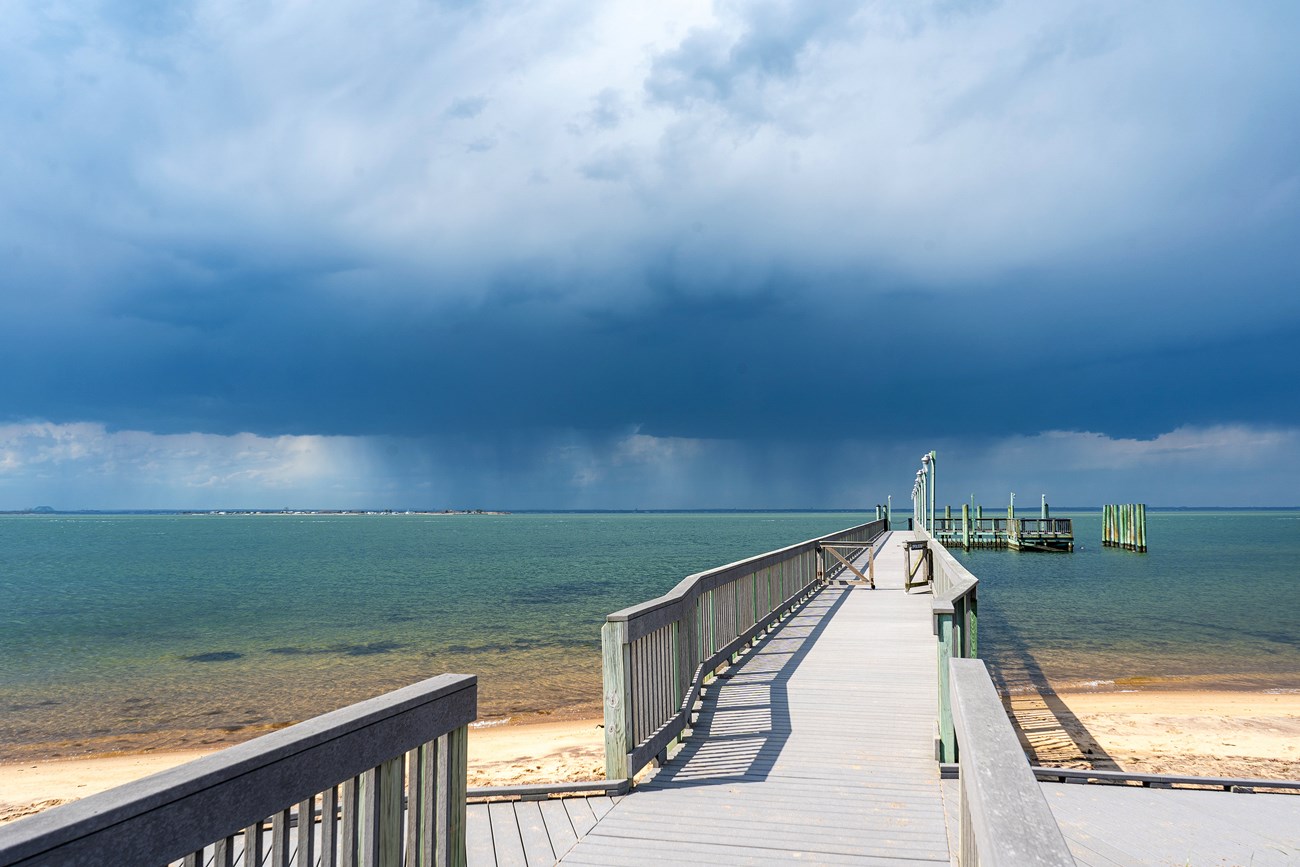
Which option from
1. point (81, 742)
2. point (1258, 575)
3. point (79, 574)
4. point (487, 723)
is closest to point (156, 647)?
point (81, 742)

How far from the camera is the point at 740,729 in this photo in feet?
23.6

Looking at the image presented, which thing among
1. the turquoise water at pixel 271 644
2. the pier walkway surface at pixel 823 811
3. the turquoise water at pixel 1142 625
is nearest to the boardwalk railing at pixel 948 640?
the pier walkway surface at pixel 823 811

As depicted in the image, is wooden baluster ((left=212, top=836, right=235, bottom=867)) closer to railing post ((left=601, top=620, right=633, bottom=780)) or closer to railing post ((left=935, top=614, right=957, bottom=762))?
railing post ((left=601, top=620, right=633, bottom=780))

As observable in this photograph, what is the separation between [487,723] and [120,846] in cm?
1196

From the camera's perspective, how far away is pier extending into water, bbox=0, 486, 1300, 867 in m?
2.00

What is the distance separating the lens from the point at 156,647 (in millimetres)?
23391

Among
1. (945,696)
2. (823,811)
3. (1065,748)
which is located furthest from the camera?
(1065,748)

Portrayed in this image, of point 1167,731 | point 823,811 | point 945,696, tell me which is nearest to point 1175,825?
point 945,696

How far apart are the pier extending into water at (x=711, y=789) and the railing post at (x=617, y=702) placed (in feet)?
0.05

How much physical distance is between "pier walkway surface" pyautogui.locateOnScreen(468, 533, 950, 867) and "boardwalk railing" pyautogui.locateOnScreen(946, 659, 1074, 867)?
2383 millimetres

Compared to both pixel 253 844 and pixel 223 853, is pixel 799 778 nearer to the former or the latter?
pixel 253 844

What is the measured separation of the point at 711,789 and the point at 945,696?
6.26 ft

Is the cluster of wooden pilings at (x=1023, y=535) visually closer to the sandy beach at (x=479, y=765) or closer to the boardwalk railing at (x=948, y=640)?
the sandy beach at (x=479, y=765)

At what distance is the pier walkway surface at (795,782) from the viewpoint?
472cm
